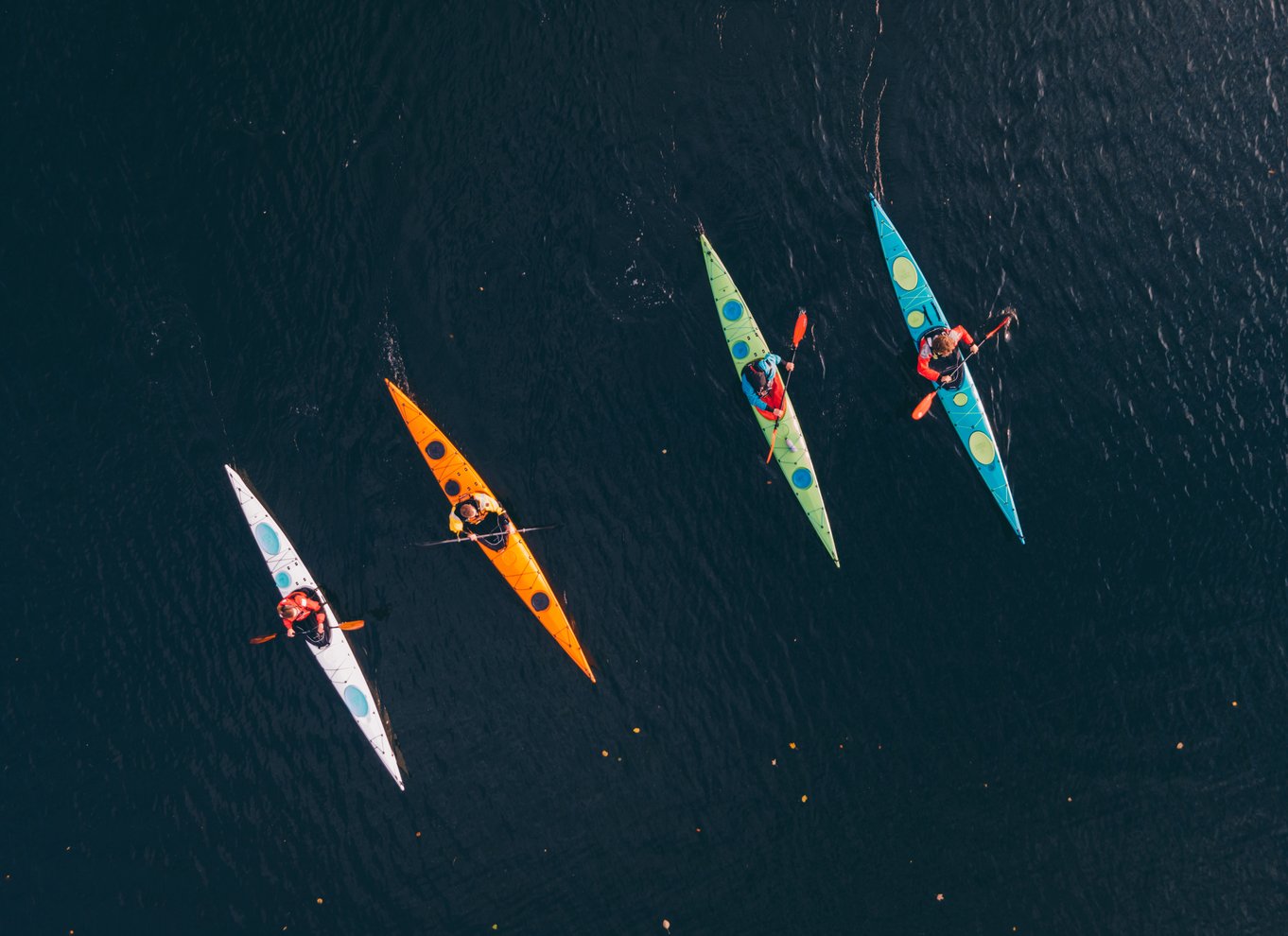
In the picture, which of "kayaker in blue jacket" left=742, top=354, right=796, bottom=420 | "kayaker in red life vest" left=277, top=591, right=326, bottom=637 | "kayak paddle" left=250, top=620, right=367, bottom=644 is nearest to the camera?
"kayaker in blue jacket" left=742, top=354, right=796, bottom=420

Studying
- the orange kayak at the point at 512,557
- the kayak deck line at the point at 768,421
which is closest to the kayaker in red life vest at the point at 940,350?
the kayak deck line at the point at 768,421

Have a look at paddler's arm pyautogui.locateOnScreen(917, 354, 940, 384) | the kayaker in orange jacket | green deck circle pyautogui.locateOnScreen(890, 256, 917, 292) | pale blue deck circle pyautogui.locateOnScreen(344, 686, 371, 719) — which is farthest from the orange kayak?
green deck circle pyautogui.locateOnScreen(890, 256, 917, 292)

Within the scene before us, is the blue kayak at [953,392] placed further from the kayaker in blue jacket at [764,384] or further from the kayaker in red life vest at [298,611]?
the kayaker in red life vest at [298,611]

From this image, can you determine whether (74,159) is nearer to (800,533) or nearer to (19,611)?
(19,611)

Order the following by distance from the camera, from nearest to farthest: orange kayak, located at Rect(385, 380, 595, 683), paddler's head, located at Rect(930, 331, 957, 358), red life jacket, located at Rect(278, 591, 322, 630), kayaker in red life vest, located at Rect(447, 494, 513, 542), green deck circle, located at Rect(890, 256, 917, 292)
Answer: paddler's head, located at Rect(930, 331, 957, 358) → kayaker in red life vest, located at Rect(447, 494, 513, 542) → red life jacket, located at Rect(278, 591, 322, 630) → green deck circle, located at Rect(890, 256, 917, 292) → orange kayak, located at Rect(385, 380, 595, 683)

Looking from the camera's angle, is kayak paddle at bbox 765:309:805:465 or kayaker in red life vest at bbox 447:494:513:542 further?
kayak paddle at bbox 765:309:805:465

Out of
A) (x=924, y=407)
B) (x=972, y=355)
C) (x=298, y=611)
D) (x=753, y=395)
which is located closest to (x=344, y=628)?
(x=298, y=611)

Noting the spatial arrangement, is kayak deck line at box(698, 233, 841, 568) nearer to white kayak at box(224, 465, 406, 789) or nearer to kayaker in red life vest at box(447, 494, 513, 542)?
kayaker in red life vest at box(447, 494, 513, 542)

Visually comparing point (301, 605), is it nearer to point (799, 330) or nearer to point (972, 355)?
point (799, 330)
